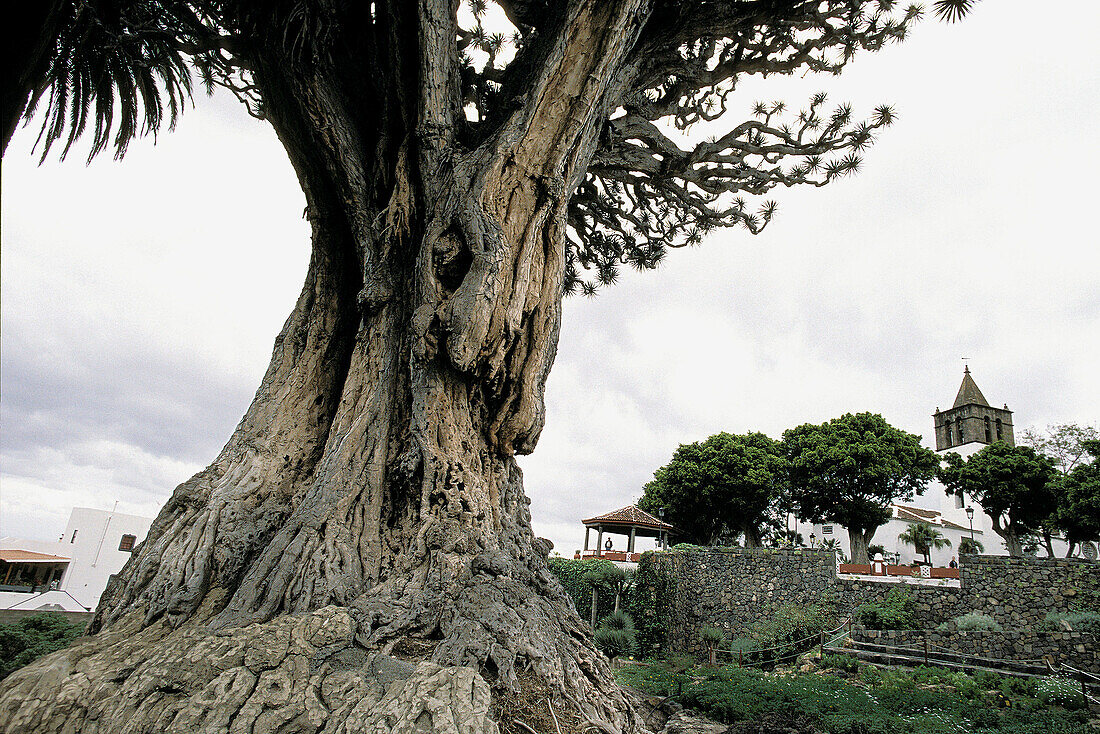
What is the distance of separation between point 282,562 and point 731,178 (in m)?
6.50

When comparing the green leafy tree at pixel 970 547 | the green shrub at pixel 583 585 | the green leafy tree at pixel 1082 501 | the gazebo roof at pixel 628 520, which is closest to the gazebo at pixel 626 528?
the gazebo roof at pixel 628 520

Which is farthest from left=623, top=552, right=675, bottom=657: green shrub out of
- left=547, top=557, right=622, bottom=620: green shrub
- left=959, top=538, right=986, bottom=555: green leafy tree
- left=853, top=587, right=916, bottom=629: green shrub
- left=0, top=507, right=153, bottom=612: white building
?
left=959, top=538, right=986, bottom=555: green leafy tree

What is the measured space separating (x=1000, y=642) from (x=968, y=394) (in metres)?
42.5

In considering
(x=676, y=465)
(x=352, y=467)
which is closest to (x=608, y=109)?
(x=352, y=467)

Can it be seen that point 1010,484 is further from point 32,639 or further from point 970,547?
point 32,639

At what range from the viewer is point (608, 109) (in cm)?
483

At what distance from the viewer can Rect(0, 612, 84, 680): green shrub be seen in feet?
13.2

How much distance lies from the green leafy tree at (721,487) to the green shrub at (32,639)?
77.8ft

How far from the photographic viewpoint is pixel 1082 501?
62.4 ft

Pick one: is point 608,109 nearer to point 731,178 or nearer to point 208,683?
point 731,178

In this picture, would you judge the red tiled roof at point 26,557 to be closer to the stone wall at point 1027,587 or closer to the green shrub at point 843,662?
the green shrub at point 843,662

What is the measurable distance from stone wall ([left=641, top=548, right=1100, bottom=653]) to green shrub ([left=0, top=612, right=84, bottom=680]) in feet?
46.8

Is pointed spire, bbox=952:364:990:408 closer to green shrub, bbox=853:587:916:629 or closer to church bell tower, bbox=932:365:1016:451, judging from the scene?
church bell tower, bbox=932:365:1016:451

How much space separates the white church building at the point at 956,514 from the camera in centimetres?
3703
